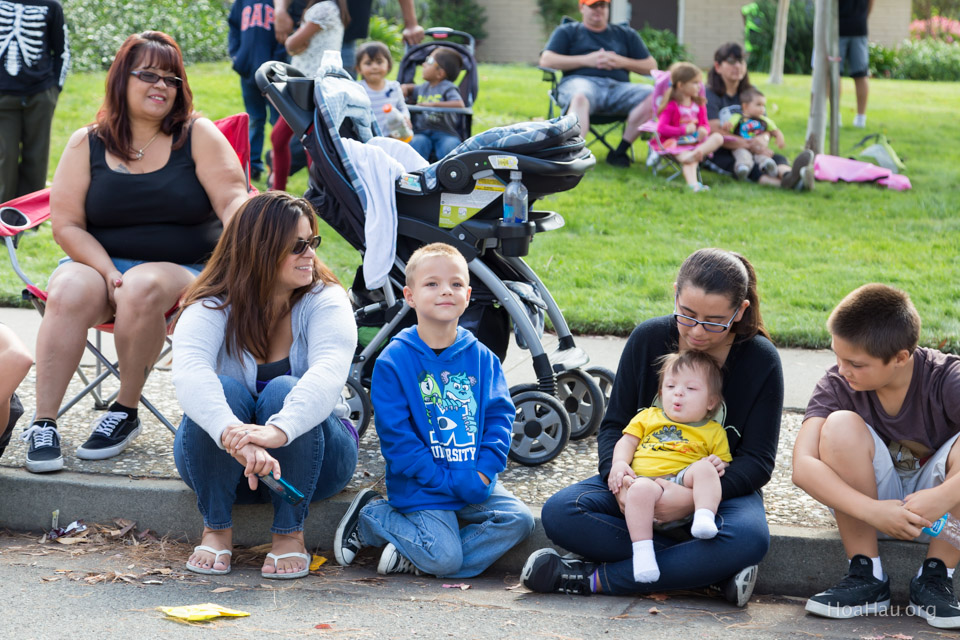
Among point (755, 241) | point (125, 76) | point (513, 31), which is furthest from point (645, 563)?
point (513, 31)

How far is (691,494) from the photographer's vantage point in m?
3.33

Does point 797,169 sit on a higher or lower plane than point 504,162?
lower

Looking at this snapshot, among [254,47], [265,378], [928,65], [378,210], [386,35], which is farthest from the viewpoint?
[928,65]

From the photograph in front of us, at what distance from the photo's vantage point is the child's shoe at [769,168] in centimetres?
935

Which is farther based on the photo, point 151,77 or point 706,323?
point 151,77

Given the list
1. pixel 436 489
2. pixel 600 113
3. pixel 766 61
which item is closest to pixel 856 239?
pixel 600 113

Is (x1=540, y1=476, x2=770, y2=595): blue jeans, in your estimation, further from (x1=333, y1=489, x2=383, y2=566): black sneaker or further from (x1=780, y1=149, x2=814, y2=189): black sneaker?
(x1=780, y1=149, x2=814, y2=189): black sneaker

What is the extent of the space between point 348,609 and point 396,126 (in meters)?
5.37

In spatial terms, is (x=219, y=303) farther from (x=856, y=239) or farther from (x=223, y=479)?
(x=856, y=239)

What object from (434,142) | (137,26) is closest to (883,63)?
(137,26)

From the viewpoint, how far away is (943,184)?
30.8 ft

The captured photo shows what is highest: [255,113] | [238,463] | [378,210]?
[255,113]

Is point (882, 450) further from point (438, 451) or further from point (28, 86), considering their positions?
point (28, 86)

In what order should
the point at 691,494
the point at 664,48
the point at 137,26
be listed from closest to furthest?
1. the point at 691,494
2. the point at 137,26
3. the point at 664,48
